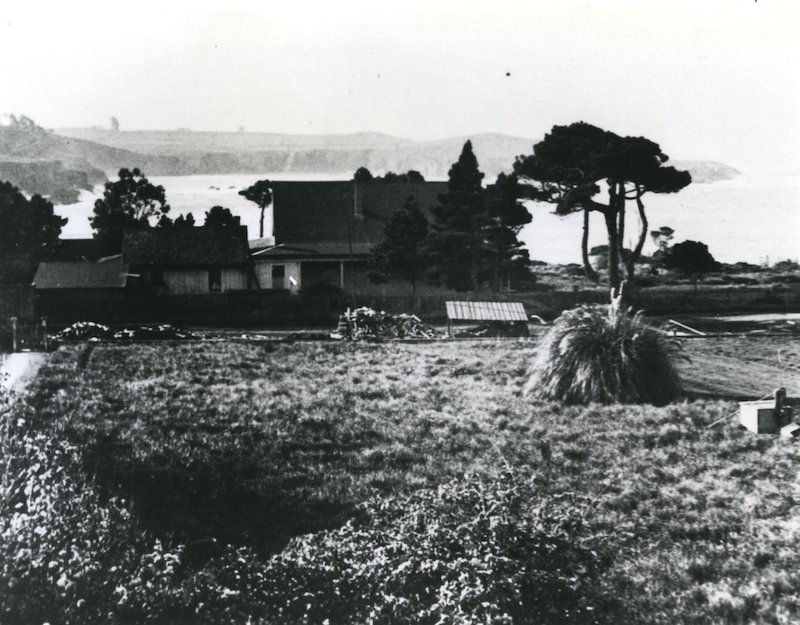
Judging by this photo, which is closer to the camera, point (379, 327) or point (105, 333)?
point (105, 333)

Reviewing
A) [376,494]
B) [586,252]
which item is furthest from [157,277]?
[586,252]

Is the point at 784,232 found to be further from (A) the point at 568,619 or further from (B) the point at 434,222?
(A) the point at 568,619

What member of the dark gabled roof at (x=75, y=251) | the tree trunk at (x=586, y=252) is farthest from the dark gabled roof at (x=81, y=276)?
the tree trunk at (x=586, y=252)

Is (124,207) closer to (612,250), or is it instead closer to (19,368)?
(19,368)

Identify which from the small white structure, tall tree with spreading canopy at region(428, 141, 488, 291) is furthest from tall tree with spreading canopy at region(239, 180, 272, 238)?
the small white structure

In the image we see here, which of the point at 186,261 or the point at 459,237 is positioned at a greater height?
the point at 459,237

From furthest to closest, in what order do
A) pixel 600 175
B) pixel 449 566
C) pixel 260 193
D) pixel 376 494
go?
pixel 260 193 < pixel 600 175 < pixel 376 494 < pixel 449 566

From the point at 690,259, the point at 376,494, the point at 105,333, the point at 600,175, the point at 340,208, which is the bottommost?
the point at 376,494

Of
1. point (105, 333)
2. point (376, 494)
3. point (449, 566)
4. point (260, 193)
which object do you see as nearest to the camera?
point (449, 566)
